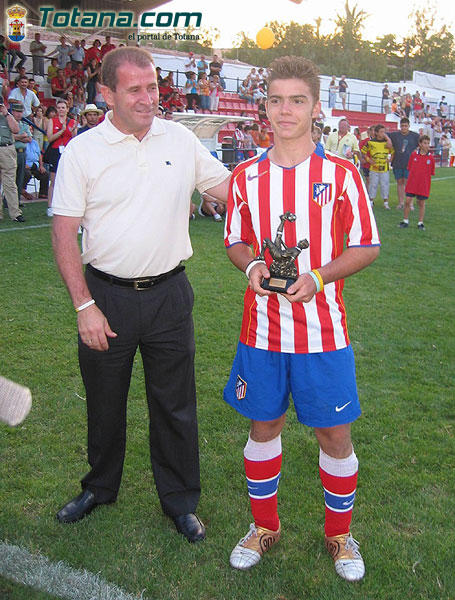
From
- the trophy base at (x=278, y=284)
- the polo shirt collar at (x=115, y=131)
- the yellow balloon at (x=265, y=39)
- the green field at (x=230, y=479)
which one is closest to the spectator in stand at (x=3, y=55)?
the yellow balloon at (x=265, y=39)

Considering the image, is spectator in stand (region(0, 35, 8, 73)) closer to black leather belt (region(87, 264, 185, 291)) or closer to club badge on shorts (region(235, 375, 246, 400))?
black leather belt (region(87, 264, 185, 291))

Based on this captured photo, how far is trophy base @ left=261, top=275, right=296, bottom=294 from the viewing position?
8.00 ft

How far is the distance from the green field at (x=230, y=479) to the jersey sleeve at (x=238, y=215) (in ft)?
4.78

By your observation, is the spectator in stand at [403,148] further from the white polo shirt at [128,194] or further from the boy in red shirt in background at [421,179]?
the white polo shirt at [128,194]

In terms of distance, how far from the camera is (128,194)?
280 centimetres

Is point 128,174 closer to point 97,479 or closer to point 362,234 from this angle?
point 362,234

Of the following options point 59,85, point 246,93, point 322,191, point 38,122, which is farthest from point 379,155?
point 246,93

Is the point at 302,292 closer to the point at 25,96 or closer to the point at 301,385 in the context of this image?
the point at 301,385

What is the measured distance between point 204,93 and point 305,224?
23.9 metres

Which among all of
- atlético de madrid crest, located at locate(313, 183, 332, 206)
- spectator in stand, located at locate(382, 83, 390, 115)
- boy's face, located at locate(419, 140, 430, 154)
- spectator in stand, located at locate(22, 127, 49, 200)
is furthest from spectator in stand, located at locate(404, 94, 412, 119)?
atlético de madrid crest, located at locate(313, 183, 332, 206)

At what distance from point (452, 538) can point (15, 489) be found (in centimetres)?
227

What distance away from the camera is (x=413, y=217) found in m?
13.6

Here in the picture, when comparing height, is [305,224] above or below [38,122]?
above

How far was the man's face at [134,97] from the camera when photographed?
273 centimetres
